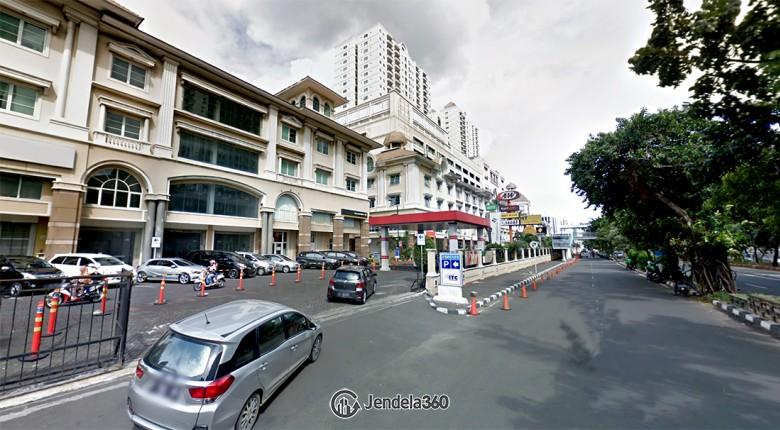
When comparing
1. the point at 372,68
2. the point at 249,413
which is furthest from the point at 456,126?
the point at 249,413


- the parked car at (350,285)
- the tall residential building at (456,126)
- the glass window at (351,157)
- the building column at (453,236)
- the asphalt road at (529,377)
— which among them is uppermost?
the tall residential building at (456,126)

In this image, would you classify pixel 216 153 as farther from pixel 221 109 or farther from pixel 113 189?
pixel 113 189

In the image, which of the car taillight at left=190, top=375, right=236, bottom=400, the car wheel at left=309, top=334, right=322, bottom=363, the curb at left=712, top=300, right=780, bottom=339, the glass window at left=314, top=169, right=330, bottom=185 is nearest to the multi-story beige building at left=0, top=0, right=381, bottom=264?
the glass window at left=314, top=169, right=330, bottom=185

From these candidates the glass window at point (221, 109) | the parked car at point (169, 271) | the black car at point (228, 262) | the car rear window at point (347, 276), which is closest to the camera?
the car rear window at point (347, 276)

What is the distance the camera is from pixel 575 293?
14.6 metres

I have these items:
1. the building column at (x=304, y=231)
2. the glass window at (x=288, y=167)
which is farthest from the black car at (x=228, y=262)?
the glass window at (x=288, y=167)

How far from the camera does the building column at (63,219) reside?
1554 centimetres

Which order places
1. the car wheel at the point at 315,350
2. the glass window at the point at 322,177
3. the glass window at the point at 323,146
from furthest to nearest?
the glass window at the point at 323,146 → the glass window at the point at 322,177 → the car wheel at the point at 315,350

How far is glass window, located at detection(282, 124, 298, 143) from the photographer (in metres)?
29.1

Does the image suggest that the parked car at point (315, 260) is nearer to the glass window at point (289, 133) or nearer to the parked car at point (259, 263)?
the parked car at point (259, 263)

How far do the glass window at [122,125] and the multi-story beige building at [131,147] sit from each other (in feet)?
0.22

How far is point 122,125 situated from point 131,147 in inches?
68.3

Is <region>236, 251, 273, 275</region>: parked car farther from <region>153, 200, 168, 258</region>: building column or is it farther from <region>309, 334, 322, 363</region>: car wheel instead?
<region>309, 334, 322, 363</region>: car wheel

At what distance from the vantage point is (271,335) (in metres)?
4.45
